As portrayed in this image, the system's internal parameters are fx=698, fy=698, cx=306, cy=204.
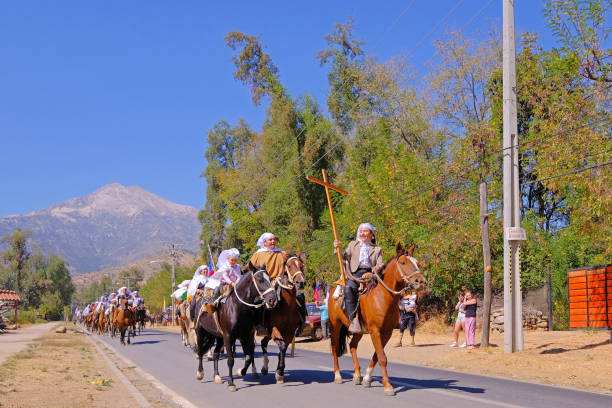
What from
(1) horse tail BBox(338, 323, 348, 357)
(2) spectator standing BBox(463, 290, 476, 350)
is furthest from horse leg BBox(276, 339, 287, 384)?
(2) spectator standing BBox(463, 290, 476, 350)

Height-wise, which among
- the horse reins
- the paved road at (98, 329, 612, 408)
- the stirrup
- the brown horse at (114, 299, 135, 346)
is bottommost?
the paved road at (98, 329, 612, 408)

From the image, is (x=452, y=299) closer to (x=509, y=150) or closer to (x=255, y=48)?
(x=509, y=150)

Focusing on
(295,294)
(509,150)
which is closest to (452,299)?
(509,150)

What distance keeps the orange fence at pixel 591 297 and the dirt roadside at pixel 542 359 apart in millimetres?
455

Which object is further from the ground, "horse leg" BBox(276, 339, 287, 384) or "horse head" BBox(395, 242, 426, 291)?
"horse head" BBox(395, 242, 426, 291)

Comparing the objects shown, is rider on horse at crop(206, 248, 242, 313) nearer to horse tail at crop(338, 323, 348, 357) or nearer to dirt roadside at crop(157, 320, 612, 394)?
horse tail at crop(338, 323, 348, 357)

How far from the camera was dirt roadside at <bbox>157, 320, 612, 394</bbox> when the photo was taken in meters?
14.7

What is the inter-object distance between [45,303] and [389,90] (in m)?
99.1

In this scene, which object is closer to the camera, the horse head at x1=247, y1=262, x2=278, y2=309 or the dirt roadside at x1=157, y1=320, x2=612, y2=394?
the horse head at x1=247, y1=262, x2=278, y2=309

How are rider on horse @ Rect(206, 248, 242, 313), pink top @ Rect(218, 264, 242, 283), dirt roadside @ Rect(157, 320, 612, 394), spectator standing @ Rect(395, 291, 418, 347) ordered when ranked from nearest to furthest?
rider on horse @ Rect(206, 248, 242, 313), pink top @ Rect(218, 264, 242, 283), dirt roadside @ Rect(157, 320, 612, 394), spectator standing @ Rect(395, 291, 418, 347)

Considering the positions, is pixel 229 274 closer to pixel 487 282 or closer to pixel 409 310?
pixel 487 282

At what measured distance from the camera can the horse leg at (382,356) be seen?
11.1 m

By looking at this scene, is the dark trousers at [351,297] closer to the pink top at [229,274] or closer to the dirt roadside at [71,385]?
the pink top at [229,274]

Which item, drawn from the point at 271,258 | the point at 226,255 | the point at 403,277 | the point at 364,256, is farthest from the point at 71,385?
the point at 403,277
